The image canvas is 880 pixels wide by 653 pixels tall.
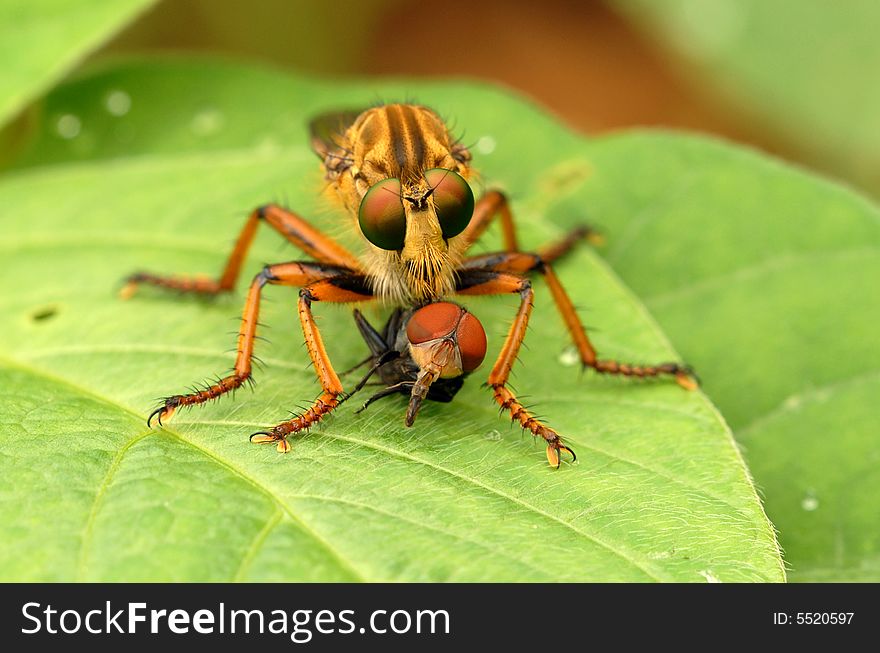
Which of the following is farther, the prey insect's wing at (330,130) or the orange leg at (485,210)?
the orange leg at (485,210)

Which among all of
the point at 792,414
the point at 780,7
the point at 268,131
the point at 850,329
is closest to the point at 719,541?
the point at 792,414

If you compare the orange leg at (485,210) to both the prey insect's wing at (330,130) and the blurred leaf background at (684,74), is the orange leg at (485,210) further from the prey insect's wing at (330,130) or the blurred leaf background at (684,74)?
the blurred leaf background at (684,74)

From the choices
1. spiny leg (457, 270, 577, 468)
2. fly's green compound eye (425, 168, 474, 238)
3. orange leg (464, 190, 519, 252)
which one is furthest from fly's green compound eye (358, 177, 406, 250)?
orange leg (464, 190, 519, 252)

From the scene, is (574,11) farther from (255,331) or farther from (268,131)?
(255,331)

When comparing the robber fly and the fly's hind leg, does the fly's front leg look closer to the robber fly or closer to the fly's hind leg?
the robber fly

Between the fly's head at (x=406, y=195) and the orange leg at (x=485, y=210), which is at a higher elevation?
the orange leg at (x=485, y=210)

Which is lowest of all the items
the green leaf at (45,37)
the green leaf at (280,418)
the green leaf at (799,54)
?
the green leaf at (280,418)

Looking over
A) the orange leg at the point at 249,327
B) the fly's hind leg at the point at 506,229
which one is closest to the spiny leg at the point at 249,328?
the orange leg at the point at 249,327
